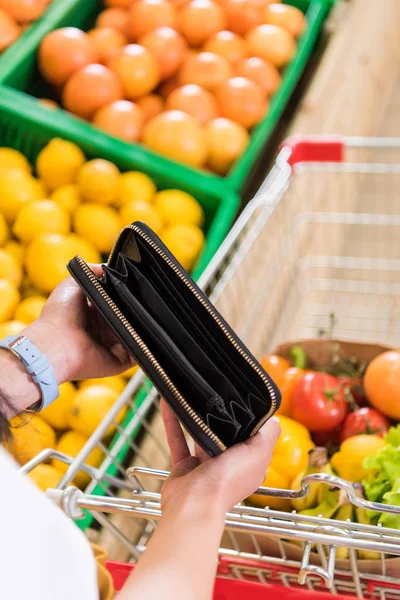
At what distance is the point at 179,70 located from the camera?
1.83 meters

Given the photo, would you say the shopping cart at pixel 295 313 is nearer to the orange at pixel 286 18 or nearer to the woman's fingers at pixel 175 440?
the woman's fingers at pixel 175 440

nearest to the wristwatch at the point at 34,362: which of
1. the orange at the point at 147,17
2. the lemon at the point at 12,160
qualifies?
the lemon at the point at 12,160

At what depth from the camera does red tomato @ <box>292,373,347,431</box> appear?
3.38 feet

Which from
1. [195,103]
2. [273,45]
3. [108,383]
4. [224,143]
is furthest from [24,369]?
[273,45]

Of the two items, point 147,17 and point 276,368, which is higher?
point 147,17

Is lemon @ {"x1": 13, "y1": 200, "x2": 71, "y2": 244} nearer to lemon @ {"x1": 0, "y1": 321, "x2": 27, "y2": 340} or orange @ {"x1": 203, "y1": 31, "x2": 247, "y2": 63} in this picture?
lemon @ {"x1": 0, "y1": 321, "x2": 27, "y2": 340}

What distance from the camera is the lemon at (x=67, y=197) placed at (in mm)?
1495

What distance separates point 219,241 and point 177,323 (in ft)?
2.56

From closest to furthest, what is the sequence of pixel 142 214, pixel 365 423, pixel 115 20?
pixel 365 423
pixel 142 214
pixel 115 20

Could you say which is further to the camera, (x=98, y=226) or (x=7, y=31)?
(x=7, y=31)

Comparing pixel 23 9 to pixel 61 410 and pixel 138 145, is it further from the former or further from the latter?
pixel 61 410

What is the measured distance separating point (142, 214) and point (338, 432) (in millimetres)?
617

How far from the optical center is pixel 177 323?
25.0 inches

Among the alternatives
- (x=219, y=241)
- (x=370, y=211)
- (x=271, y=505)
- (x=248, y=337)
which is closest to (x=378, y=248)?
(x=370, y=211)
